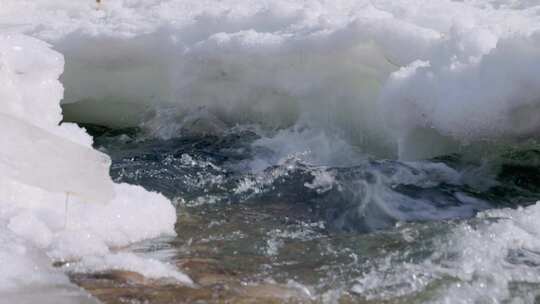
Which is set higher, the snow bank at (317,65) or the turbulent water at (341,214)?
the snow bank at (317,65)

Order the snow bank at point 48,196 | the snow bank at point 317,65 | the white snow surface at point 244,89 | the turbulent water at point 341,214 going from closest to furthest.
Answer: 1. the snow bank at point 48,196
2. the turbulent water at point 341,214
3. the white snow surface at point 244,89
4. the snow bank at point 317,65

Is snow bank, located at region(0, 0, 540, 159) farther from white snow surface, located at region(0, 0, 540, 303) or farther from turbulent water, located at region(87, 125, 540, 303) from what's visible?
turbulent water, located at region(87, 125, 540, 303)

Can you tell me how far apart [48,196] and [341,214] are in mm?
1638

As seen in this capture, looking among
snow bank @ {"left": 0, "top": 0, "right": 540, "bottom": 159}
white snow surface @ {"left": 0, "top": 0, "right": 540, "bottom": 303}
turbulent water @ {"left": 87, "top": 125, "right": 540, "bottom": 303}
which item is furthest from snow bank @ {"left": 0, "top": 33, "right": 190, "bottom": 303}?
snow bank @ {"left": 0, "top": 0, "right": 540, "bottom": 159}

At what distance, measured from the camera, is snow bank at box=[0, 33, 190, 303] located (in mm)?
2641

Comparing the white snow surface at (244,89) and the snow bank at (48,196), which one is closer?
the snow bank at (48,196)

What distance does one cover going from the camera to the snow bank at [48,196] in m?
2.64

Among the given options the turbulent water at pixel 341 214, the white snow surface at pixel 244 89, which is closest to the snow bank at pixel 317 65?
the white snow surface at pixel 244 89

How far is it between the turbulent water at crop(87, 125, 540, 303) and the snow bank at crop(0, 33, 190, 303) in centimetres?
22

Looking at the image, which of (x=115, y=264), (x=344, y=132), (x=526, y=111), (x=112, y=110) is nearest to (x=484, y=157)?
(x=526, y=111)

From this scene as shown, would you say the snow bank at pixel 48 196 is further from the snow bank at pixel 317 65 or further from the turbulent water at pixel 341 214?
the snow bank at pixel 317 65

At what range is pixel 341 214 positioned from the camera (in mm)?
4043


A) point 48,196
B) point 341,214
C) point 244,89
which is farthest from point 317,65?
point 48,196

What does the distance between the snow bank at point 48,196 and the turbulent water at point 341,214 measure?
219mm
